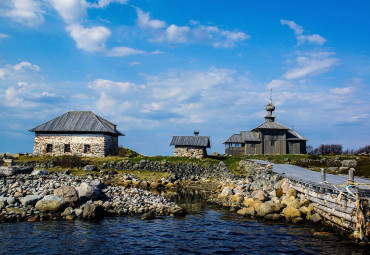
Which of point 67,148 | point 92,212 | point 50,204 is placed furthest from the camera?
point 67,148

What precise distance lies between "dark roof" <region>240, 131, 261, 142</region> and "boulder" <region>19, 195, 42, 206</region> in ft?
127

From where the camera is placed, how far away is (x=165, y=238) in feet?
38.4

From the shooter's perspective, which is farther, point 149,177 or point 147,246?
point 149,177

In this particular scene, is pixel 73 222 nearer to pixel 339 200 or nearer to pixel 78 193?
pixel 78 193

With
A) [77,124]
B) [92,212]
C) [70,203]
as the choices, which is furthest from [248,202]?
[77,124]

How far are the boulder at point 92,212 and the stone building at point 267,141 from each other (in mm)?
37805

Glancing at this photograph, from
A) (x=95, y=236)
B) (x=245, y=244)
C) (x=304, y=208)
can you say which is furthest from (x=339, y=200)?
(x=95, y=236)

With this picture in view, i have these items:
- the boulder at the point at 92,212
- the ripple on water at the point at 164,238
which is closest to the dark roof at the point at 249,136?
the ripple on water at the point at 164,238

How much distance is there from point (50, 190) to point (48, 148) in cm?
2563

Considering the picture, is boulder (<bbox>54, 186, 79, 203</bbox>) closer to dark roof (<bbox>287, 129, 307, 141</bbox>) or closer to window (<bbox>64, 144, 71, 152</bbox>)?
window (<bbox>64, 144, 71, 152</bbox>)

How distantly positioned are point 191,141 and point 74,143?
16046 millimetres

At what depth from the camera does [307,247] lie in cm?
1072

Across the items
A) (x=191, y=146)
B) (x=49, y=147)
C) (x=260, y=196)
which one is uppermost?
(x=191, y=146)

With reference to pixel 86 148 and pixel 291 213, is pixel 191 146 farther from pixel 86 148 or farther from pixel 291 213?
pixel 291 213
